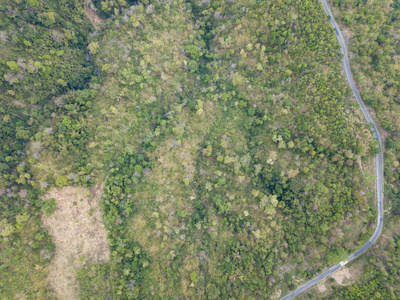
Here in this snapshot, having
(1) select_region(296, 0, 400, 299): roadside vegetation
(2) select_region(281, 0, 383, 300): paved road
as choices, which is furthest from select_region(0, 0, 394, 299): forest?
(2) select_region(281, 0, 383, 300): paved road

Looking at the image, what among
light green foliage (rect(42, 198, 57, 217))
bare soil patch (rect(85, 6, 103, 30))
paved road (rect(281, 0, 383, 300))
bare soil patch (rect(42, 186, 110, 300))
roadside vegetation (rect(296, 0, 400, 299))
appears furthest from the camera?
bare soil patch (rect(85, 6, 103, 30))

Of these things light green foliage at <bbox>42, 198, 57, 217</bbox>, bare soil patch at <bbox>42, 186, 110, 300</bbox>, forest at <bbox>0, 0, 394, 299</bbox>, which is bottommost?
bare soil patch at <bbox>42, 186, 110, 300</bbox>

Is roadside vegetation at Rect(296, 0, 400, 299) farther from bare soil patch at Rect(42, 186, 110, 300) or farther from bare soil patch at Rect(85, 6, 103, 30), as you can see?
bare soil patch at Rect(85, 6, 103, 30)

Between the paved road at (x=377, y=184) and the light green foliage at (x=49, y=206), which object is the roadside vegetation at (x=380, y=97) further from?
the light green foliage at (x=49, y=206)

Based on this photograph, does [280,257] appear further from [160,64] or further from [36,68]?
[36,68]

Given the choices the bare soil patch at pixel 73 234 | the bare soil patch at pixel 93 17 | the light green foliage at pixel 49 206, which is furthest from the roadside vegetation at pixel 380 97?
the bare soil patch at pixel 93 17

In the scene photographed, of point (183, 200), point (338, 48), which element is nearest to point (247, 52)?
point (338, 48)
